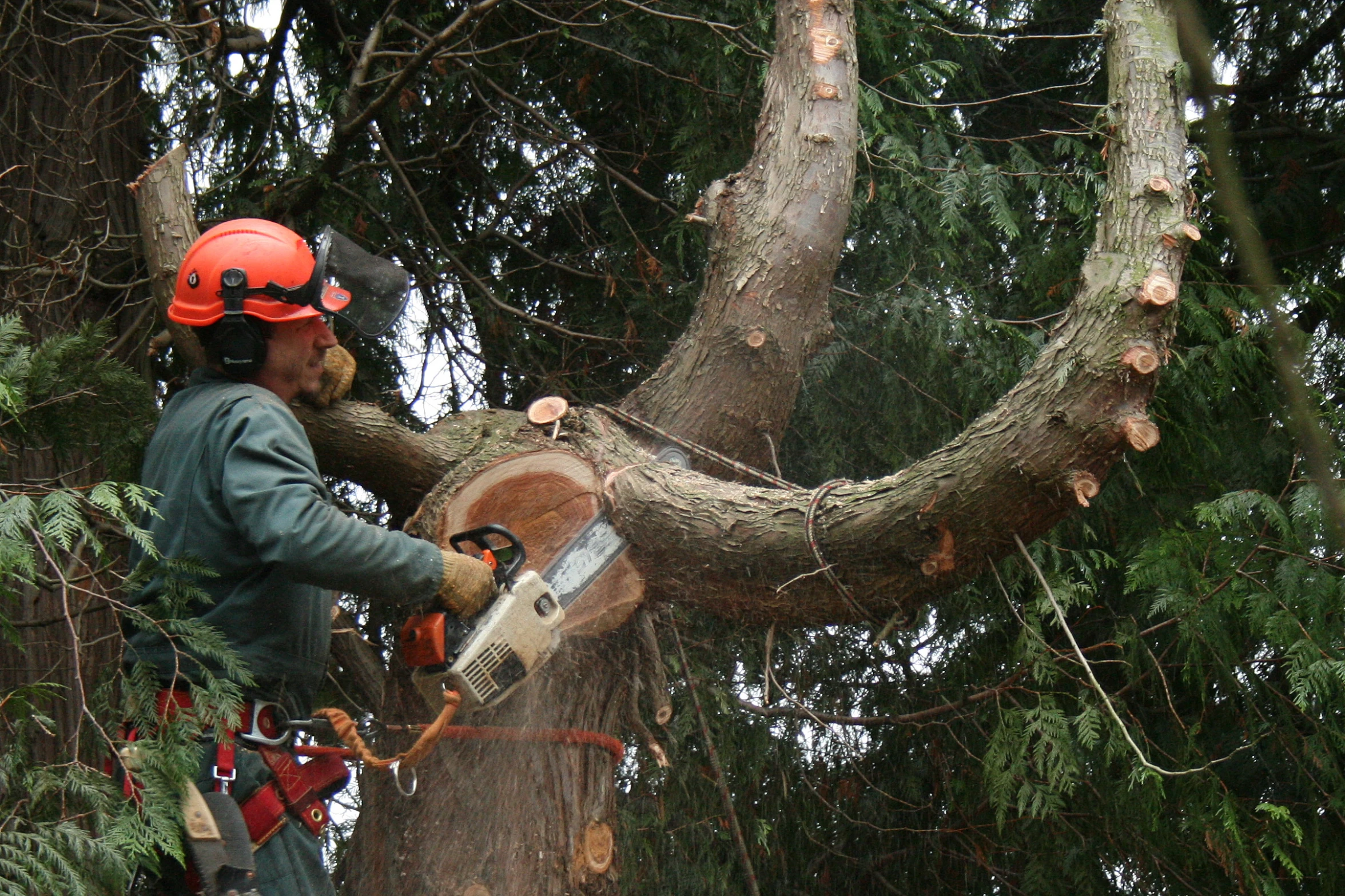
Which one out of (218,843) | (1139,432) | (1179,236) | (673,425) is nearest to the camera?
(218,843)

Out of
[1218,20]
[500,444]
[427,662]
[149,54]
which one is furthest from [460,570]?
[1218,20]

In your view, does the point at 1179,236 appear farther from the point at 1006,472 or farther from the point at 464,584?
the point at 464,584

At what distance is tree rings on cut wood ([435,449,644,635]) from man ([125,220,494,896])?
53 centimetres

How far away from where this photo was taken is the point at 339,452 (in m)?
3.47

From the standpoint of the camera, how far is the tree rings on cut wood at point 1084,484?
2.54 metres

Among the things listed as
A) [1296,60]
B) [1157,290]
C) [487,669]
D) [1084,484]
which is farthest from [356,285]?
[1296,60]

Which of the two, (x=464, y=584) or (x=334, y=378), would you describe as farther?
(x=334, y=378)

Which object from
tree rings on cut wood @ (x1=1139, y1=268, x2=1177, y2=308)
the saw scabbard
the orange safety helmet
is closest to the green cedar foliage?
the saw scabbard

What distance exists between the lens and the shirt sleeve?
2354mm

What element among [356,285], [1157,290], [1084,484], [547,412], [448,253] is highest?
[448,253]

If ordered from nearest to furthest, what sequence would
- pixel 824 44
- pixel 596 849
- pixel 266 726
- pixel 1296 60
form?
pixel 266 726, pixel 596 849, pixel 824 44, pixel 1296 60

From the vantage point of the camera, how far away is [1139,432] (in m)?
2.49

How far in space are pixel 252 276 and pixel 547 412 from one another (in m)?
0.99

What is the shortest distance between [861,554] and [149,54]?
3.64m
